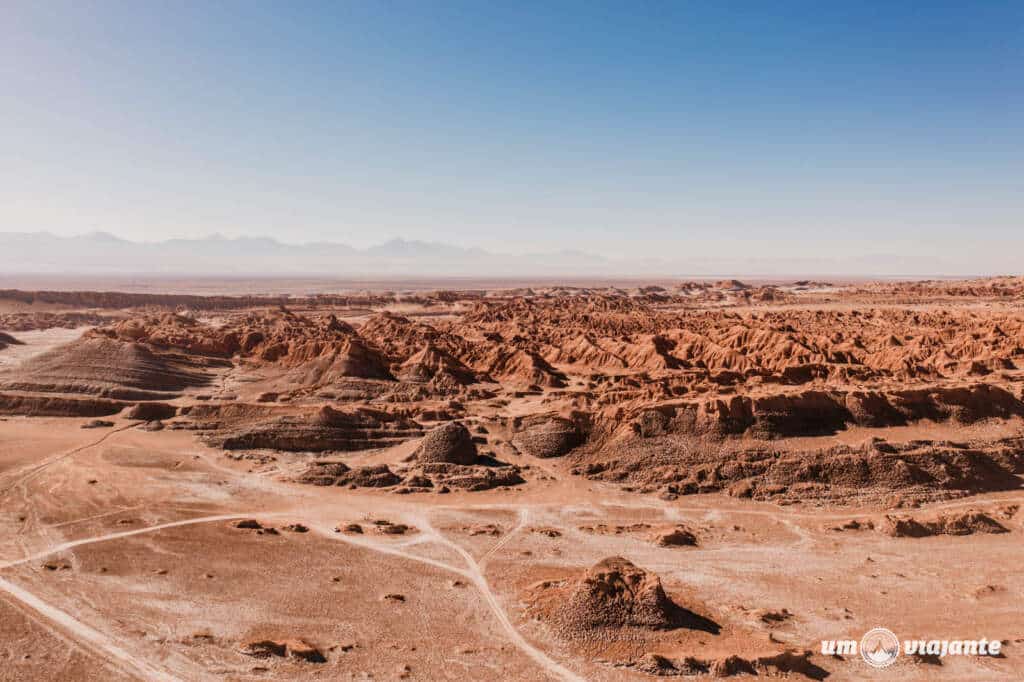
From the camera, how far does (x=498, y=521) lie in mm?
31000

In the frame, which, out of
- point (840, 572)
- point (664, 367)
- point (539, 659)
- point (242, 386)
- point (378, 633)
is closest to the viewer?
point (539, 659)

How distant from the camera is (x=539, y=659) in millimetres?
19547

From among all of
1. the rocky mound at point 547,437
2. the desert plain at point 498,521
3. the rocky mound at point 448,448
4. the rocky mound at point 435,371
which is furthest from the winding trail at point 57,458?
the rocky mound at point 547,437

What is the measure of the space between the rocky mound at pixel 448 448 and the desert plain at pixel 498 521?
0.16 metres

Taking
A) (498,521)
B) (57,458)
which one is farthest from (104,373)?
(498,521)

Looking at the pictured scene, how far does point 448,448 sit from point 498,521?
335 inches

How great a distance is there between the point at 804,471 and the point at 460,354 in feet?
161

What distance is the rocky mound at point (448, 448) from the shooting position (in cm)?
3822

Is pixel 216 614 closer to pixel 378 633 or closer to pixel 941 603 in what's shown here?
pixel 378 633

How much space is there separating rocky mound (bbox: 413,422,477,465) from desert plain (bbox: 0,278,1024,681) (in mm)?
159

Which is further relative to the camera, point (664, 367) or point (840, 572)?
point (664, 367)

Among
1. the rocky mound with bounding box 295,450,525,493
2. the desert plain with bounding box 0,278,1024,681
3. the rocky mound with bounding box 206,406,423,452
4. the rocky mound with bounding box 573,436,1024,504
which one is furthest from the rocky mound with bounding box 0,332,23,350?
the rocky mound with bounding box 573,436,1024,504

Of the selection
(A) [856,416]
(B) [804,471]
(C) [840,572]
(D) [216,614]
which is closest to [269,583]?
(D) [216,614]

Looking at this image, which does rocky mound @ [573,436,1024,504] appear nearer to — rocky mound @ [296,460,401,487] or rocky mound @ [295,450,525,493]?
rocky mound @ [295,450,525,493]
